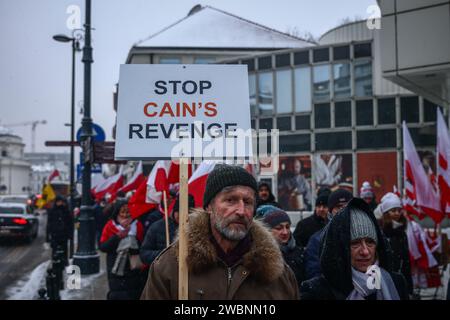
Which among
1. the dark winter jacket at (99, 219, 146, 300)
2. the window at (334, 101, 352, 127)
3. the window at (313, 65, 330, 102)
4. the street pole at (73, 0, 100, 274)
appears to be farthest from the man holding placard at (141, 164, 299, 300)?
the window at (313, 65, 330, 102)

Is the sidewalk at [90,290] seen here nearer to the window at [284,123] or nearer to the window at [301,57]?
the window at [284,123]

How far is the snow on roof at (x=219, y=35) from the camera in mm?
39344

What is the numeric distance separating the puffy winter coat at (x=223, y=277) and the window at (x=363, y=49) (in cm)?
2217

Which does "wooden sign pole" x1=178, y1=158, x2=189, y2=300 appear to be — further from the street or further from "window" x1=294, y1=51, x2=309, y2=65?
"window" x1=294, y1=51, x2=309, y2=65

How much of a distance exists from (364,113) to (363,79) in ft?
4.80

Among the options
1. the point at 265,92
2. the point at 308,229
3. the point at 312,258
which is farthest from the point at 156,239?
the point at 265,92

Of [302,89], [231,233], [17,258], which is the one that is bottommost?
[17,258]

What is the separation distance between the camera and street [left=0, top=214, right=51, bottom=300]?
12166 mm

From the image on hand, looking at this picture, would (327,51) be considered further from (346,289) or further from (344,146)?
(346,289)

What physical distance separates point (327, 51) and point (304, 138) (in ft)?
12.8

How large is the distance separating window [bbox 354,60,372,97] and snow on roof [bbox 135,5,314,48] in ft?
47.7

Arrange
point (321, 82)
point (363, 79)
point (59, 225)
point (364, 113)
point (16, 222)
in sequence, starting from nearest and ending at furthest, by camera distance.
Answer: point (59, 225) → point (16, 222) → point (364, 113) → point (363, 79) → point (321, 82)

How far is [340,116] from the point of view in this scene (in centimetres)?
2442

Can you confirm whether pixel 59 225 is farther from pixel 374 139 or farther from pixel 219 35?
pixel 219 35
